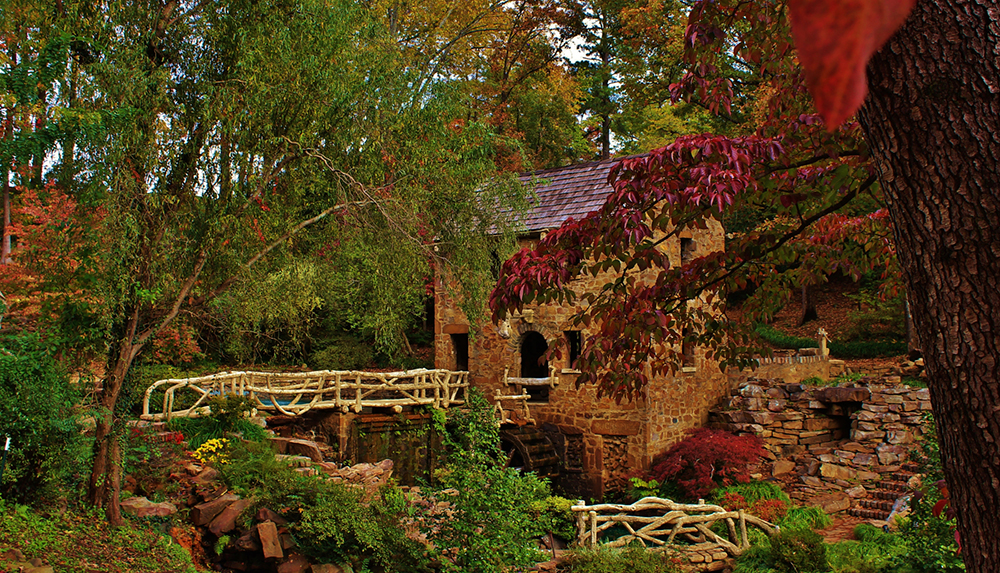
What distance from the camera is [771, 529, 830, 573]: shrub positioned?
8156mm

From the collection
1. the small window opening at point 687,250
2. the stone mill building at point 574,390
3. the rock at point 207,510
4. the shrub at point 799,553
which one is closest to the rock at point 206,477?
the rock at point 207,510

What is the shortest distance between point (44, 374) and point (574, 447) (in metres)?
9.47

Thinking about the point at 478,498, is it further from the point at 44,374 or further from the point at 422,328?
the point at 422,328

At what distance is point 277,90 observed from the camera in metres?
7.02

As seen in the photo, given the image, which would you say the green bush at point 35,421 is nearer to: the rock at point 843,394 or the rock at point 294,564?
the rock at point 294,564

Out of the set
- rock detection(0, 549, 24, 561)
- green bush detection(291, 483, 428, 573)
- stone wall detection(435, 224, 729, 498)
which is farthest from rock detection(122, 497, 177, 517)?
stone wall detection(435, 224, 729, 498)

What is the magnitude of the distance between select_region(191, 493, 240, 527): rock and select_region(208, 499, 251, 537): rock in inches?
2.2

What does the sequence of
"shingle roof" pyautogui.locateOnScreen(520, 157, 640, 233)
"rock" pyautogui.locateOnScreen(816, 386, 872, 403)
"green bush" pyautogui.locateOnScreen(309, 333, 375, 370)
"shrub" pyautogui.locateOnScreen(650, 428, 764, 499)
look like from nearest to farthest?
"shrub" pyautogui.locateOnScreen(650, 428, 764, 499), "rock" pyautogui.locateOnScreen(816, 386, 872, 403), "shingle roof" pyautogui.locateOnScreen(520, 157, 640, 233), "green bush" pyautogui.locateOnScreen(309, 333, 375, 370)

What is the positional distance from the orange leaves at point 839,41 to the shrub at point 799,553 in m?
8.97

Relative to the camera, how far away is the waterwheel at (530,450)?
12953 mm

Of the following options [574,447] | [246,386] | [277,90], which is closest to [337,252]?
[277,90]

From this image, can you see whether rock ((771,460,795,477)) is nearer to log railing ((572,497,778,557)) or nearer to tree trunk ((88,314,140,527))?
log railing ((572,497,778,557))

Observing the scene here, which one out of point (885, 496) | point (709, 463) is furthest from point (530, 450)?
point (885, 496)

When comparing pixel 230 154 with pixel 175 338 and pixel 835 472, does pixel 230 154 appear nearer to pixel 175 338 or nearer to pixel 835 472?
pixel 175 338
